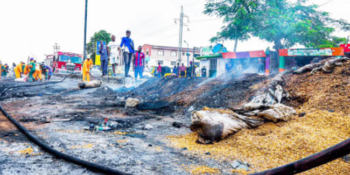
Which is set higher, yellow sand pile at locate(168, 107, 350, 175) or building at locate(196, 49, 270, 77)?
building at locate(196, 49, 270, 77)

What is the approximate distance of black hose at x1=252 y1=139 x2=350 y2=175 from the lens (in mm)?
933

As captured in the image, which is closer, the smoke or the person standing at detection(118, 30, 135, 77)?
the person standing at detection(118, 30, 135, 77)

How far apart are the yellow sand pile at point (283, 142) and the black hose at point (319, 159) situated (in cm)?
116

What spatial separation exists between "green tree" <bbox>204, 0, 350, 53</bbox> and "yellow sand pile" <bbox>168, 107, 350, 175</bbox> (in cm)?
1537

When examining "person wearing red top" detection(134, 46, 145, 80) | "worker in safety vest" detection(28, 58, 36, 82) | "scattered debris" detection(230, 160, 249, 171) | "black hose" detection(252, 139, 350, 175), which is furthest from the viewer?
"worker in safety vest" detection(28, 58, 36, 82)

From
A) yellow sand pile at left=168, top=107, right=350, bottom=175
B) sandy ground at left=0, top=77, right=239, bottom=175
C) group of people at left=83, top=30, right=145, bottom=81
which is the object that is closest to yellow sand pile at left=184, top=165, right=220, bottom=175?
sandy ground at left=0, top=77, right=239, bottom=175

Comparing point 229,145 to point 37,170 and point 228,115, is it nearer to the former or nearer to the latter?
point 228,115

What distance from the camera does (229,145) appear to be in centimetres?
273

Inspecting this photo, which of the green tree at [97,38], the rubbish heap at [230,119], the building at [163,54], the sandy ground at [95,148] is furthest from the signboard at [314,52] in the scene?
the building at [163,54]

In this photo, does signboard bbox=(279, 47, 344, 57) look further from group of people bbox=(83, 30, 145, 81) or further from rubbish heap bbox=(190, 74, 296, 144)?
rubbish heap bbox=(190, 74, 296, 144)

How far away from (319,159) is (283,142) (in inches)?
68.8

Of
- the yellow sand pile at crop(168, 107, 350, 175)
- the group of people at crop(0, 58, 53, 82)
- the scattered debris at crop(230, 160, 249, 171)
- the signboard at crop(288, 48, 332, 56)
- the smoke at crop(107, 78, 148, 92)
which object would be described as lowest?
the scattered debris at crop(230, 160, 249, 171)

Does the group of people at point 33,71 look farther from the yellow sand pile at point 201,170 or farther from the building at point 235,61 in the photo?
the yellow sand pile at point 201,170

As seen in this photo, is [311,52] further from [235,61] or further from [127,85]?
[127,85]
